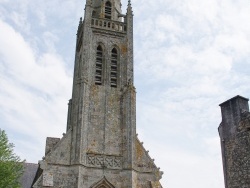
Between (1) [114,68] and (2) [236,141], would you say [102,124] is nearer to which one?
(1) [114,68]

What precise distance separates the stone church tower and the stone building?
27.1ft

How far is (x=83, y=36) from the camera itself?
24.1 metres

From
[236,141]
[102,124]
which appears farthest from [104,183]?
[236,141]

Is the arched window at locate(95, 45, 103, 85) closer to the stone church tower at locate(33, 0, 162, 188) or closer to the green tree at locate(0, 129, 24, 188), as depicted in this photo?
the stone church tower at locate(33, 0, 162, 188)

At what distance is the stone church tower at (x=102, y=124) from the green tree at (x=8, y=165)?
4.18ft

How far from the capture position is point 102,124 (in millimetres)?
21750

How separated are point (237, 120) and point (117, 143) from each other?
33.2ft

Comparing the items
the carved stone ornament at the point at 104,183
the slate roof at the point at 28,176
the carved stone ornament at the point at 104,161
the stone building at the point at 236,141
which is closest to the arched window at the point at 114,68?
the carved stone ornament at the point at 104,161

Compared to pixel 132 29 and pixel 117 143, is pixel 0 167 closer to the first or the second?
pixel 117 143

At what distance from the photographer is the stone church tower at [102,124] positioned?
65.2 feet

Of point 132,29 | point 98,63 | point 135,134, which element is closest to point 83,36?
point 98,63

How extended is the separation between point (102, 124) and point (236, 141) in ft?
34.8

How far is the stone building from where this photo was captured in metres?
12.1

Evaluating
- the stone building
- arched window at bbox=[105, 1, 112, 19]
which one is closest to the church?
arched window at bbox=[105, 1, 112, 19]
